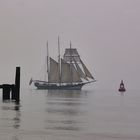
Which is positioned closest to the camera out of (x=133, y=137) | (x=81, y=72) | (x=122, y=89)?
(x=133, y=137)

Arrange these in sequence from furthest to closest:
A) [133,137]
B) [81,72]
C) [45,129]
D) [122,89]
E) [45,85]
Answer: [122,89], [45,85], [81,72], [45,129], [133,137]

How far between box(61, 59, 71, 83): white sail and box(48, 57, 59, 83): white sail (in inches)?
68.9

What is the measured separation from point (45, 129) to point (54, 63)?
457 feet

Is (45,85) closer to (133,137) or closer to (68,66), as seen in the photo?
(68,66)

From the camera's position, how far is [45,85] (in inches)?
6821

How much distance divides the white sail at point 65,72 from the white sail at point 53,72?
175cm

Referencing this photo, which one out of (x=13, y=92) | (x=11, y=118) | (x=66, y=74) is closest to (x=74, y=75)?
(x=66, y=74)

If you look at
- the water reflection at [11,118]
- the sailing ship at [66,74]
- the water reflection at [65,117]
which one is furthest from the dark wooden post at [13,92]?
the sailing ship at [66,74]

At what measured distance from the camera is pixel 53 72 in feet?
533

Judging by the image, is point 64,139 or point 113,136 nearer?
point 64,139

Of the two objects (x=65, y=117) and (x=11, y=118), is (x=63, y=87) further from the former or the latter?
(x=11, y=118)

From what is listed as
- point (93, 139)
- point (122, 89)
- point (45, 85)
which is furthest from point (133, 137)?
point (122, 89)

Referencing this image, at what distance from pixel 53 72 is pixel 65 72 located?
12.0 ft

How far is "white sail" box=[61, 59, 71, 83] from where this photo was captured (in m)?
162
